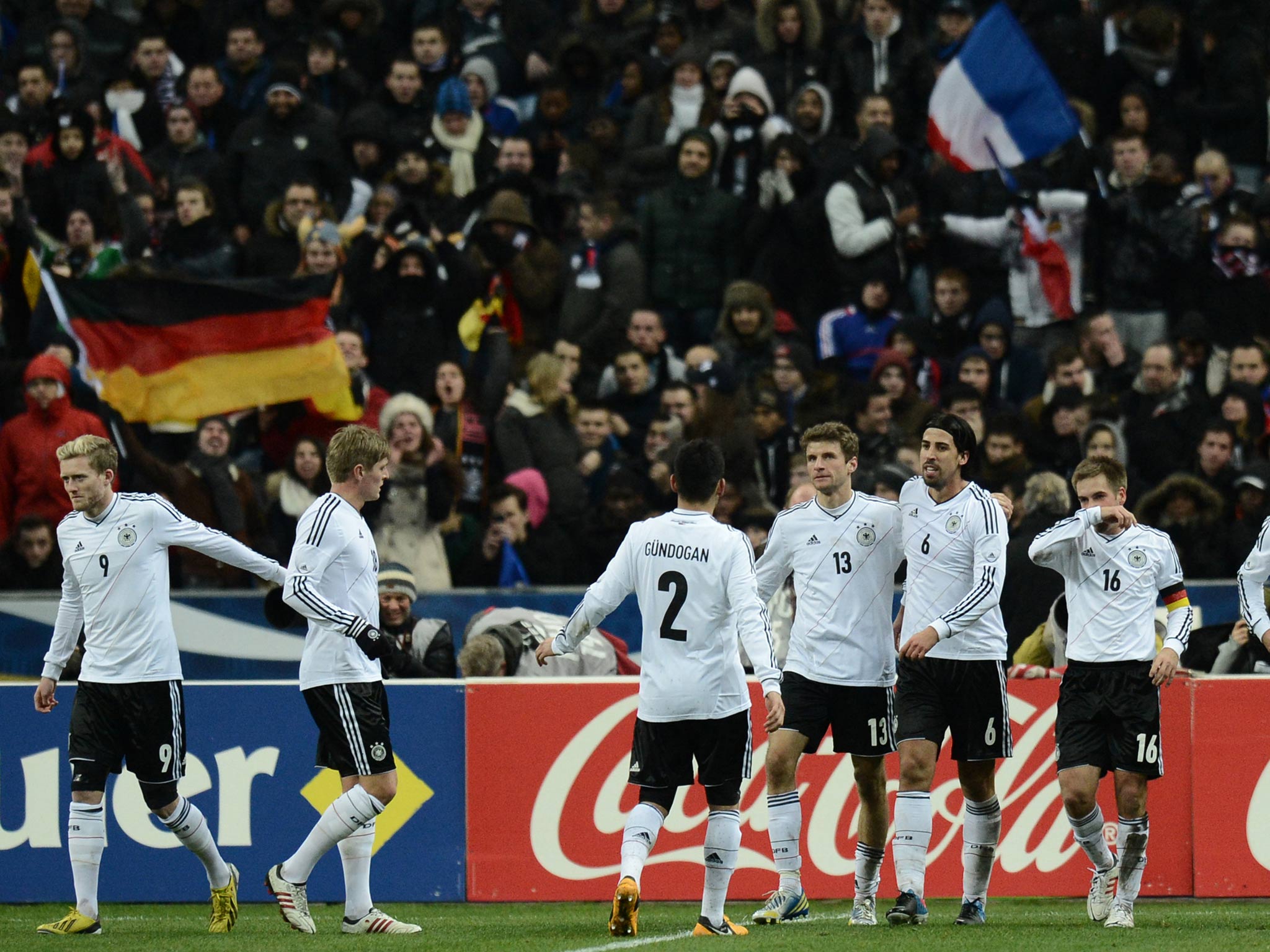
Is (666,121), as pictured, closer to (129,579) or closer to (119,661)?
(129,579)

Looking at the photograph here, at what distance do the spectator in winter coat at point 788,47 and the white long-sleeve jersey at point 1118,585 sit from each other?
29.8 ft

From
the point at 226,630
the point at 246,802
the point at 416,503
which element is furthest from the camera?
the point at 416,503

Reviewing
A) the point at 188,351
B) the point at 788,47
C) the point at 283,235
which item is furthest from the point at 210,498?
the point at 788,47

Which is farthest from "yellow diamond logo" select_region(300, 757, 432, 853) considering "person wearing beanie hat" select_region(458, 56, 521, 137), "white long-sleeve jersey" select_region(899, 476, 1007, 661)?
"person wearing beanie hat" select_region(458, 56, 521, 137)

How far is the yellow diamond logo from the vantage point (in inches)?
428

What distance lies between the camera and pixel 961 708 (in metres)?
9.10

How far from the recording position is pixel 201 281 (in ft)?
50.1

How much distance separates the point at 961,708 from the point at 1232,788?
234 cm

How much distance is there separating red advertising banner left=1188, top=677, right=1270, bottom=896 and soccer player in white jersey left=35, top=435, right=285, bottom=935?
16.9 feet

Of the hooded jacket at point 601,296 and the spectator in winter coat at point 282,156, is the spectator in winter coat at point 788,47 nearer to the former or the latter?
the hooded jacket at point 601,296

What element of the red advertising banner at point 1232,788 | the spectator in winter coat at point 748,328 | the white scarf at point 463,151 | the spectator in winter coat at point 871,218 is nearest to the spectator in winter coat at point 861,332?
the spectator in winter coat at point 871,218

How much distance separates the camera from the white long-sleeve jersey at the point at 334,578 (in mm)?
8812

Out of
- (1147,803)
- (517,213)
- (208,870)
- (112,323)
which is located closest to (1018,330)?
(517,213)

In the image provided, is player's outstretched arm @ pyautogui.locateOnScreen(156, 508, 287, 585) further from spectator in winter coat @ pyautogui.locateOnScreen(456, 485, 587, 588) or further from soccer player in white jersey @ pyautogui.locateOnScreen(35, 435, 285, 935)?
spectator in winter coat @ pyautogui.locateOnScreen(456, 485, 587, 588)
